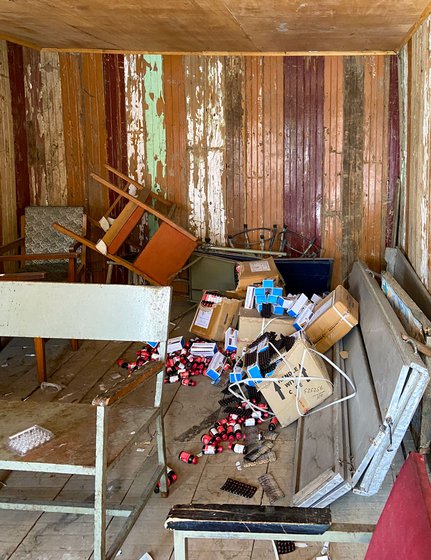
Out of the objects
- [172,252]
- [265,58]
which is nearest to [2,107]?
[172,252]

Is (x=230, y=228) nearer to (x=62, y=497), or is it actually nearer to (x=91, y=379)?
(x=91, y=379)

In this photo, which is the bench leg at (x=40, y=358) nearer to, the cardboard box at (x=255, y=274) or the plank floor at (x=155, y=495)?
the plank floor at (x=155, y=495)

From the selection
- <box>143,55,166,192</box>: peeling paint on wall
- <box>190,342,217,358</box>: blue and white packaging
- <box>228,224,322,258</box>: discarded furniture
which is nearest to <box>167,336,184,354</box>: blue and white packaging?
<box>190,342,217,358</box>: blue and white packaging

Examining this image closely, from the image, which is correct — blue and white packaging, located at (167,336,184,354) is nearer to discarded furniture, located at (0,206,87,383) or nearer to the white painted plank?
discarded furniture, located at (0,206,87,383)

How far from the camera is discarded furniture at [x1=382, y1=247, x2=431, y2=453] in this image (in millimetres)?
2793

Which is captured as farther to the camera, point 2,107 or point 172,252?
point 2,107

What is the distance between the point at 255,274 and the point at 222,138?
1842 millimetres

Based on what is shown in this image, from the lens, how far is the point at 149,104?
5820 mm

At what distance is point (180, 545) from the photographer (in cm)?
135

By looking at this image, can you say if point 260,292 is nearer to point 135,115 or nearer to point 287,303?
point 287,303

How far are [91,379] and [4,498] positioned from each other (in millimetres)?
1580

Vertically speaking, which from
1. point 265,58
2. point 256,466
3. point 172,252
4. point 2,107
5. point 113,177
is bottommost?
point 256,466

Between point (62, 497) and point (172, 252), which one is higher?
point (172, 252)

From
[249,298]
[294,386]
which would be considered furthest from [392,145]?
[294,386]
